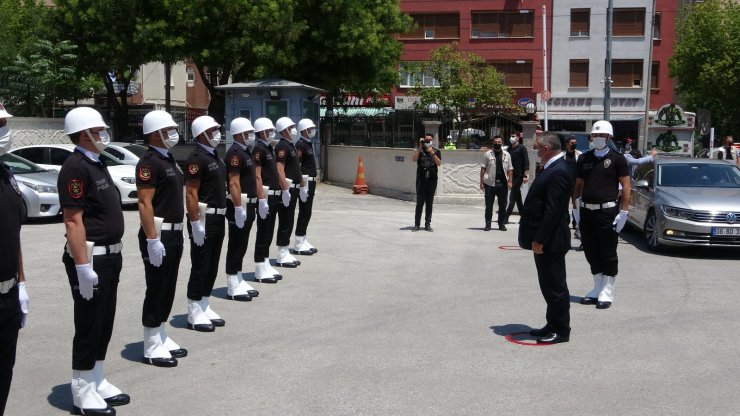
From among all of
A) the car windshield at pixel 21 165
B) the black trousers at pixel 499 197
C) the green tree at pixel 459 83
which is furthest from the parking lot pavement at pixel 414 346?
the green tree at pixel 459 83

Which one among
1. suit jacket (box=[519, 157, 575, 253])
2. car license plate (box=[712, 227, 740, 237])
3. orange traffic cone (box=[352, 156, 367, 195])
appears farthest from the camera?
orange traffic cone (box=[352, 156, 367, 195])

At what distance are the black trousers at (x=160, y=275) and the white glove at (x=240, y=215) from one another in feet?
6.85

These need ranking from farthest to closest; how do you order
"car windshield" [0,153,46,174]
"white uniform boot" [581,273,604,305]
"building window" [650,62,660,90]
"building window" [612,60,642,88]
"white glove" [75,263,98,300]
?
"building window" [650,62,660,90], "building window" [612,60,642,88], "car windshield" [0,153,46,174], "white uniform boot" [581,273,604,305], "white glove" [75,263,98,300]

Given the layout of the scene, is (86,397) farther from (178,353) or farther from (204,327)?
(204,327)

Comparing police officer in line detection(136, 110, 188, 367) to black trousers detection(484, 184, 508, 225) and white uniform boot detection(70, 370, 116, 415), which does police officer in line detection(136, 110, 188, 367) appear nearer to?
white uniform boot detection(70, 370, 116, 415)

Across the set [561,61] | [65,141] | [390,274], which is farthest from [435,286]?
[561,61]

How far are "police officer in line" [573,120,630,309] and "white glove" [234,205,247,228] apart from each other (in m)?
3.87

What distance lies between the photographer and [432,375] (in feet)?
21.8

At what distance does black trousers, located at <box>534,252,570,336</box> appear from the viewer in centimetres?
764

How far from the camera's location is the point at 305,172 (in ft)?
40.9

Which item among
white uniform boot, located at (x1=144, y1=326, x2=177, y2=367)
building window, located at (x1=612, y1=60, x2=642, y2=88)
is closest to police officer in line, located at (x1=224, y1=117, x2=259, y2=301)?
white uniform boot, located at (x1=144, y1=326, x2=177, y2=367)

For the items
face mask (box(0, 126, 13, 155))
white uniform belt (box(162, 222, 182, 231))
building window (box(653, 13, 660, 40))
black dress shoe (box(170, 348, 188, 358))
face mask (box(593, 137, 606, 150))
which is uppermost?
building window (box(653, 13, 660, 40))

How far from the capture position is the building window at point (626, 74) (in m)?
45.7

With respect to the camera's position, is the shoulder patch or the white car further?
the white car
